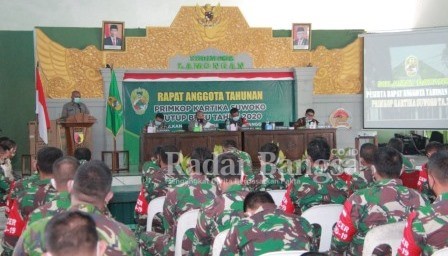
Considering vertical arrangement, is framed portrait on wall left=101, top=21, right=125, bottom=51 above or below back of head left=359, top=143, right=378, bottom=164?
above

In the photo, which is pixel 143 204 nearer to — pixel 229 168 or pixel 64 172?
pixel 229 168

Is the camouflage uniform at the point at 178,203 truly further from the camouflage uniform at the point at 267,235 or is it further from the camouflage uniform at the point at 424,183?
the camouflage uniform at the point at 424,183

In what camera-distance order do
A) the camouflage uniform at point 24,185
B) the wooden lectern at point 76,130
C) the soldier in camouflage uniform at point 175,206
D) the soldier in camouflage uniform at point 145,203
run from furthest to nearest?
1. the wooden lectern at point 76,130
2. the soldier in camouflage uniform at point 145,203
3. the camouflage uniform at point 24,185
4. the soldier in camouflage uniform at point 175,206

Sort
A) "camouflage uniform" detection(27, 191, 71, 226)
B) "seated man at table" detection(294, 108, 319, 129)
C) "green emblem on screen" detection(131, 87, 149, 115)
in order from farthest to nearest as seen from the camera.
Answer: "green emblem on screen" detection(131, 87, 149, 115) → "seated man at table" detection(294, 108, 319, 129) → "camouflage uniform" detection(27, 191, 71, 226)

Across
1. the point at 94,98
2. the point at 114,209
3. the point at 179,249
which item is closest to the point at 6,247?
the point at 179,249

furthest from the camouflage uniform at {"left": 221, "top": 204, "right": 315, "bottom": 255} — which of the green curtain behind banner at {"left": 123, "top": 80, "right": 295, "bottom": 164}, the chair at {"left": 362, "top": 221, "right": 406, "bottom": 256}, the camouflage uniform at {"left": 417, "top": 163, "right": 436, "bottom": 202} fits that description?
the green curtain behind banner at {"left": 123, "top": 80, "right": 295, "bottom": 164}

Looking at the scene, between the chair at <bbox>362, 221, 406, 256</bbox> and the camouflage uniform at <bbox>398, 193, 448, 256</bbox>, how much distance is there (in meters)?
0.12

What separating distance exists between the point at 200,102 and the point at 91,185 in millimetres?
8376

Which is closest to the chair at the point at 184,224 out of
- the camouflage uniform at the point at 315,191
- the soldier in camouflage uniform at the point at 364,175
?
the camouflage uniform at the point at 315,191

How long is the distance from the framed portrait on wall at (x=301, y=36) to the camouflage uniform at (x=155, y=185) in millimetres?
6871

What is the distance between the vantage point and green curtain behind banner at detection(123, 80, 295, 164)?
406 inches

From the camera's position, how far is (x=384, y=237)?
2.46 metres

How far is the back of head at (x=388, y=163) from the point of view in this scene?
304 cm

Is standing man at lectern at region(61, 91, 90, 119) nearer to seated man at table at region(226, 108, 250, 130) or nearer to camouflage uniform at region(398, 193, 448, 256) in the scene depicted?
seated man at table at region(226, 108, 250, 130)
